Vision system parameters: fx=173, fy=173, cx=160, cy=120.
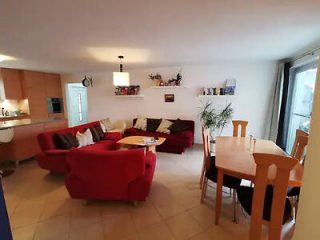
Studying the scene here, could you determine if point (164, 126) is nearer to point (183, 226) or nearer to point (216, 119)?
point (216, 119)

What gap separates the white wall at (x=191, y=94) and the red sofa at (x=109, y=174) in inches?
130

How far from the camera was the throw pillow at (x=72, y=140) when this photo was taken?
3316 mm

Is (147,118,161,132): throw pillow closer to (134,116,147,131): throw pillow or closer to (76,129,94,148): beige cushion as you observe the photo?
(134,116,147,131): throw pillow

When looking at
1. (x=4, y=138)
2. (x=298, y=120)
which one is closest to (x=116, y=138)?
(x=4, y=138)

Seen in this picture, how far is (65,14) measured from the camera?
1900 millimetres

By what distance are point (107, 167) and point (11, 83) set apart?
536cm

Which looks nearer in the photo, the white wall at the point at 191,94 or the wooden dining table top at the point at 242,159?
the wooden dining table top at the point at 242,159

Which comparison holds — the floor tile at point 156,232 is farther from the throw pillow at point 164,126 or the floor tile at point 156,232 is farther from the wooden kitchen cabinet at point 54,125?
the wooden kitchen cabinet at point 54,125

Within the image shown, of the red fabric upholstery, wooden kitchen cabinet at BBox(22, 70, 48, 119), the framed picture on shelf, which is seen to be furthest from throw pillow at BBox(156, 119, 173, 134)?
wooden kitchen cabinet at BBox(22, 70, 48, 119)

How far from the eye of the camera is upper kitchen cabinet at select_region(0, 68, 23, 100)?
507 centimetres

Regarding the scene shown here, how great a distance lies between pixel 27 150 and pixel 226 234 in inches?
164

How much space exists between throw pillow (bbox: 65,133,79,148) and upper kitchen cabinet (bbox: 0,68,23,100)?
337cm

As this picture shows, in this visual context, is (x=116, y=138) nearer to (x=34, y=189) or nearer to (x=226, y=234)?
(x=34, y=189)

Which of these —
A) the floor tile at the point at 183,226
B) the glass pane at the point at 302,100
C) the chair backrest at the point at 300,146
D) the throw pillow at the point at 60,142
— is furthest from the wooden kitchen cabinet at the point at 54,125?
the glass pane at the point at 302,100
